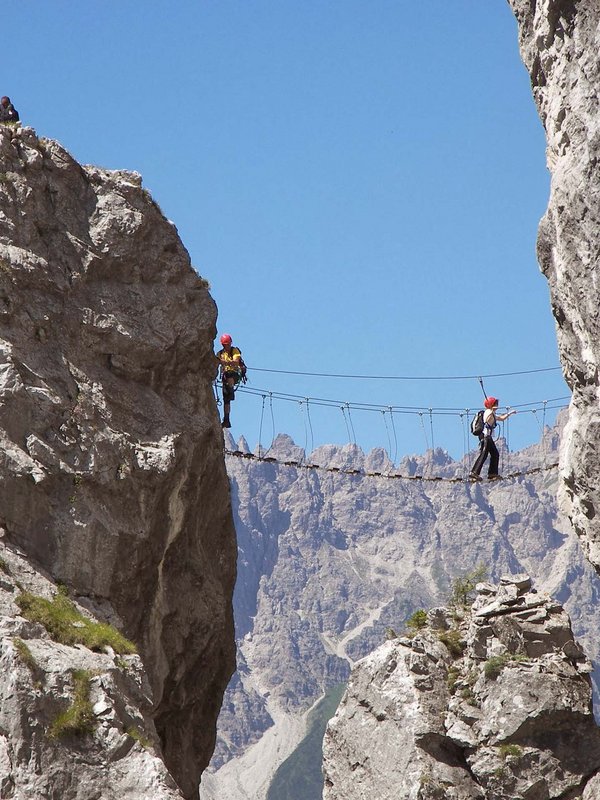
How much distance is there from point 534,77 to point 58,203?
12848 mm

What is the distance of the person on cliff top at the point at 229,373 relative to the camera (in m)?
36.3

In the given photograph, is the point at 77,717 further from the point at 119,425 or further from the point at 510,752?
the point at 510,752

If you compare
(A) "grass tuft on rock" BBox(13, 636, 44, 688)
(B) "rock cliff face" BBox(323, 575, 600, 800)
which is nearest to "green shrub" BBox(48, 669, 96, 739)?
(A) "grass tuft on rock" BBox(13, 636, 44, 688)

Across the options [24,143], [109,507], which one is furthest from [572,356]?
[24,143]

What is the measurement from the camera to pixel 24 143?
3322 centimetres

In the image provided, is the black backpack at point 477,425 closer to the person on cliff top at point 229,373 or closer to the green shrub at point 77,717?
the person on cliff top at point 229,373

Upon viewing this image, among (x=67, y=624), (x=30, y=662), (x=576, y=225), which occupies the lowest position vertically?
(x=30, y=662)

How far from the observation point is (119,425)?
31297mm

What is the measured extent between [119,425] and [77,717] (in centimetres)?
930

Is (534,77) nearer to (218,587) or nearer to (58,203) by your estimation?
(58,203)

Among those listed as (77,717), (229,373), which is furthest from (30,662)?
(229,373)

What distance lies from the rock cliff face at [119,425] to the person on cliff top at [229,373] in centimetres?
92

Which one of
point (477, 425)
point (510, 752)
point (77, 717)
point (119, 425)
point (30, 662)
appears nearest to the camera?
point (77, 717)

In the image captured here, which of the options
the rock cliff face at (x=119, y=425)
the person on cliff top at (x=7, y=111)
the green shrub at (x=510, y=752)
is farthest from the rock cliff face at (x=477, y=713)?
the person on cliff top at (x=7, y=111)
